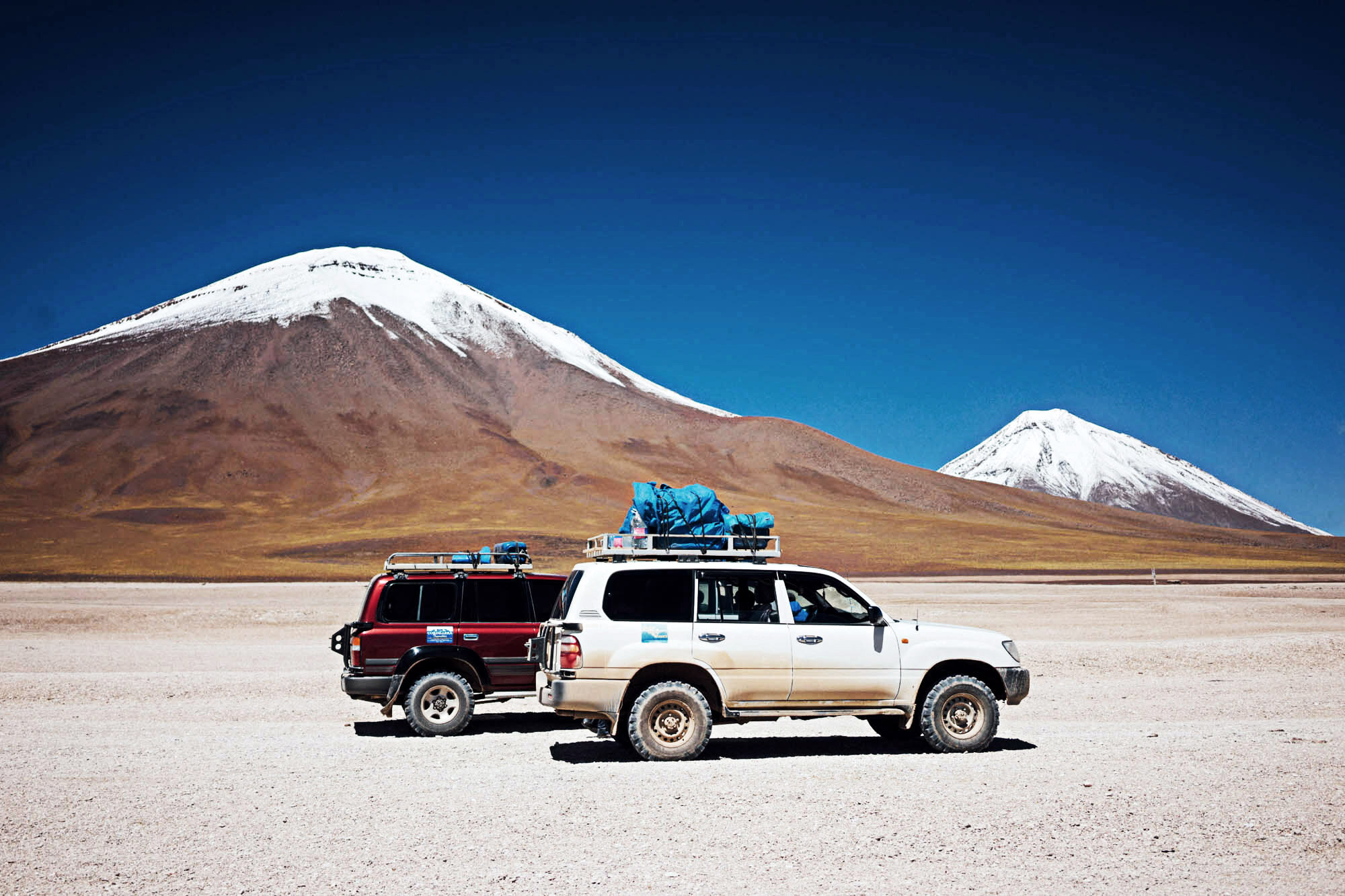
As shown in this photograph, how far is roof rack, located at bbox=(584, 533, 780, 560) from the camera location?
442 inches

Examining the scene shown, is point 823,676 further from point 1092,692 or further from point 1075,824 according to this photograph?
point 1092,692

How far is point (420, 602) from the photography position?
13.4 metres

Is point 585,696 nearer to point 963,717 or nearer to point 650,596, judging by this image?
point 650,596

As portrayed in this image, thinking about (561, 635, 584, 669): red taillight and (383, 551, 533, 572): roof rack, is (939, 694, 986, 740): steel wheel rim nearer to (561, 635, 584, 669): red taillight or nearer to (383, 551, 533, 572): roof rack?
(561, 635, 584, 669): red taillight

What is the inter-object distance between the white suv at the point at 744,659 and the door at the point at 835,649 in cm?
1

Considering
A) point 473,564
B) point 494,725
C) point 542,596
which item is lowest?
point 494,725

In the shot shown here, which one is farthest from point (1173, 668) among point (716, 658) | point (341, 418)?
point (341, 418)

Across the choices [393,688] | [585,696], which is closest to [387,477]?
[393,688]

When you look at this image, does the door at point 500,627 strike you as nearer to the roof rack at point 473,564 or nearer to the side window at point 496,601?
the side window at point 496,601

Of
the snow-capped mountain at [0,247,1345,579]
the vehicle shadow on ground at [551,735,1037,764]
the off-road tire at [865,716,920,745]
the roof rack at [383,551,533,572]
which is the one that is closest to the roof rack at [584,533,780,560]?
the vehicle shadow on ground at [551,735,1037,764]

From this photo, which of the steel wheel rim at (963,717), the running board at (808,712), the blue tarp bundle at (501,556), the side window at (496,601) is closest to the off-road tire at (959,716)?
the steel wheel rim at (963,717)

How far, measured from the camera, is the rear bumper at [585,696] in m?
10.7

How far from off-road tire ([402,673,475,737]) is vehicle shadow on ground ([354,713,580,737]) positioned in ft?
0.59

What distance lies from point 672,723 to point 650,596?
4.23ft
